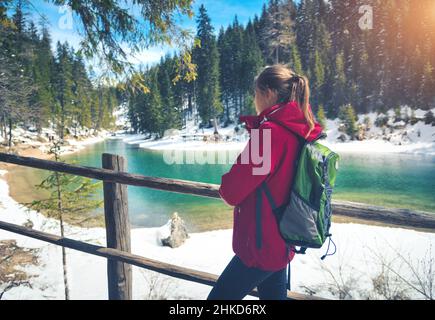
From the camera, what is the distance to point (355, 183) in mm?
24969

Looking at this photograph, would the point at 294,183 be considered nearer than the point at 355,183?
Yes

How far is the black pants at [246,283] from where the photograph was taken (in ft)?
6.87

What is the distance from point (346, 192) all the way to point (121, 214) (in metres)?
20.9

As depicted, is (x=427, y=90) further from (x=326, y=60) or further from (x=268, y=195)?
(x=268, y=195)

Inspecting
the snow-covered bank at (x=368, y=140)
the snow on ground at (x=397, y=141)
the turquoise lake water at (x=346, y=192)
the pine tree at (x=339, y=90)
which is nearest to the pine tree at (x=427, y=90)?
the snow on ground at (x=397, y=141)

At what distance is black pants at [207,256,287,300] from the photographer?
2.09 metres

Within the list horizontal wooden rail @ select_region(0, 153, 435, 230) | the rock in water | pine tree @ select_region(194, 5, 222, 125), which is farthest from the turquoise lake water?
pine tree @ select_region(194, 5, 222, 125)

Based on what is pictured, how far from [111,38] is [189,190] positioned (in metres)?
3.37

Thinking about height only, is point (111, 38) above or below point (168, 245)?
above

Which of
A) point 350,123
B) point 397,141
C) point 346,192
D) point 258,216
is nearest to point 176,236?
point 258,216

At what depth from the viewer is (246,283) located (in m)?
2.10

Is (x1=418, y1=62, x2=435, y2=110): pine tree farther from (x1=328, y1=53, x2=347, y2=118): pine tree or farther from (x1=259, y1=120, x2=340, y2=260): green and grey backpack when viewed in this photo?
(x1=259, y1=120, x2=340, y2=260): green and grey backpack
